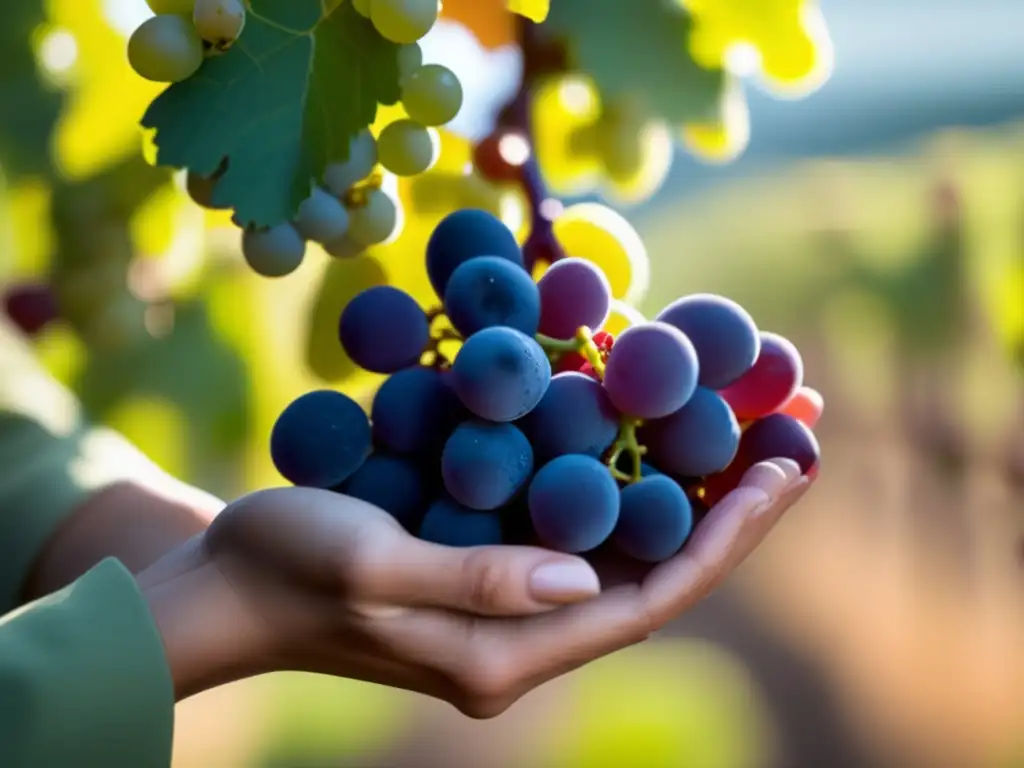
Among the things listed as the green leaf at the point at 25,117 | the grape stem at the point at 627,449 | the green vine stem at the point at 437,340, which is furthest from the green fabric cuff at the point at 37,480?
the grape stem at the point at 627,449

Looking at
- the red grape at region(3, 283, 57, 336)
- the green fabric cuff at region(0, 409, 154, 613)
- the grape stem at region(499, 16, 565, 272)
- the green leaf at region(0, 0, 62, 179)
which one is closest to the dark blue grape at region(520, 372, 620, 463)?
the grape stem at region(499, 16, 565, 272)

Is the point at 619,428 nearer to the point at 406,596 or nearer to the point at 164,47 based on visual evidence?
the point at 406,596

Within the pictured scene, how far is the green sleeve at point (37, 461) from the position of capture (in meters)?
0.80

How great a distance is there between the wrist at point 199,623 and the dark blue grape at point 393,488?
8 centimetres

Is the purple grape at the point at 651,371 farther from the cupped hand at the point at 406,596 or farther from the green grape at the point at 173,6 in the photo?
the green grape at the point at 173,6

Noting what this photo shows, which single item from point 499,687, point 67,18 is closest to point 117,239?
point 67,18

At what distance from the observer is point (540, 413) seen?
19.6 inches

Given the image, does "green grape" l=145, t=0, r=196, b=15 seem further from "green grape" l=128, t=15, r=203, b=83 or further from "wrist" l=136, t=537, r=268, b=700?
"wrist" l=136, t=537, r=268, b=700

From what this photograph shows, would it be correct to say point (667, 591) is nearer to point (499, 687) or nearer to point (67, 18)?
point (499, 687)

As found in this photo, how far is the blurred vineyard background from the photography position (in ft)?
3.14

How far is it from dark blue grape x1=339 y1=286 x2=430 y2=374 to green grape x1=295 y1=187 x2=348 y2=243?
67mm

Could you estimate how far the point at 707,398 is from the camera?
20.3 inches

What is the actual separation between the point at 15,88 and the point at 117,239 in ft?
0.54

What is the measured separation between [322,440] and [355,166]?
0.16 meters
